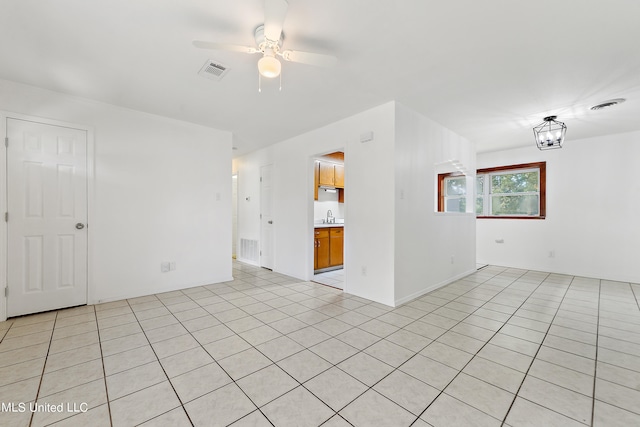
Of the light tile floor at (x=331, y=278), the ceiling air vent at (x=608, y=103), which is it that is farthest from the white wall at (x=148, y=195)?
the ceiling air vent at (x=608, y=103)

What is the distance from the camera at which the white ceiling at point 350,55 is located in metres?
1.78

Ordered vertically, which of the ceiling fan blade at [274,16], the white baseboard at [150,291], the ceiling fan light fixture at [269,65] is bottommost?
the white baseboard at [150,291]

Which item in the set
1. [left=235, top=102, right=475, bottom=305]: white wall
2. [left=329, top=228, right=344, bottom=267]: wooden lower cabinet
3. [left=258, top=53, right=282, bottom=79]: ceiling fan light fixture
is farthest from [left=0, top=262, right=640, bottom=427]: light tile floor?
[left=258, top=53, right=282, bottom=79]: ceiling fan light fixture

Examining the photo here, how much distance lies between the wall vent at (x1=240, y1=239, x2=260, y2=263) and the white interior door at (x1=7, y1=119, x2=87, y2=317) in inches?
114

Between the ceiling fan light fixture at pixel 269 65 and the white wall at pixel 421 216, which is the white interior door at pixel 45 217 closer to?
the ceiling fan light fixture at pixel 269 65

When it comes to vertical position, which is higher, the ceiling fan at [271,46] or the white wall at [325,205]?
the ceiling fan at [271,46]

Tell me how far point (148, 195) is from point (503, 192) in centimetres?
677

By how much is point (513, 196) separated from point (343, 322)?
200 inches

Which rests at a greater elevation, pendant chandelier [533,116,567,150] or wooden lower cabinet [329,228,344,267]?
pendant chandelier [533,116,567,150]

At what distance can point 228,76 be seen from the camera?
2621 mm

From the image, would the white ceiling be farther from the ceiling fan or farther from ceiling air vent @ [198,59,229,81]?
the ceiling fan

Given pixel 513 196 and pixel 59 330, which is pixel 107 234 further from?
pixel 513 196

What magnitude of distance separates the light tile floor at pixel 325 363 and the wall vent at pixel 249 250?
7.53 feet

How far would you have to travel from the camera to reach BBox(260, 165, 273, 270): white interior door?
5255 millimetres
